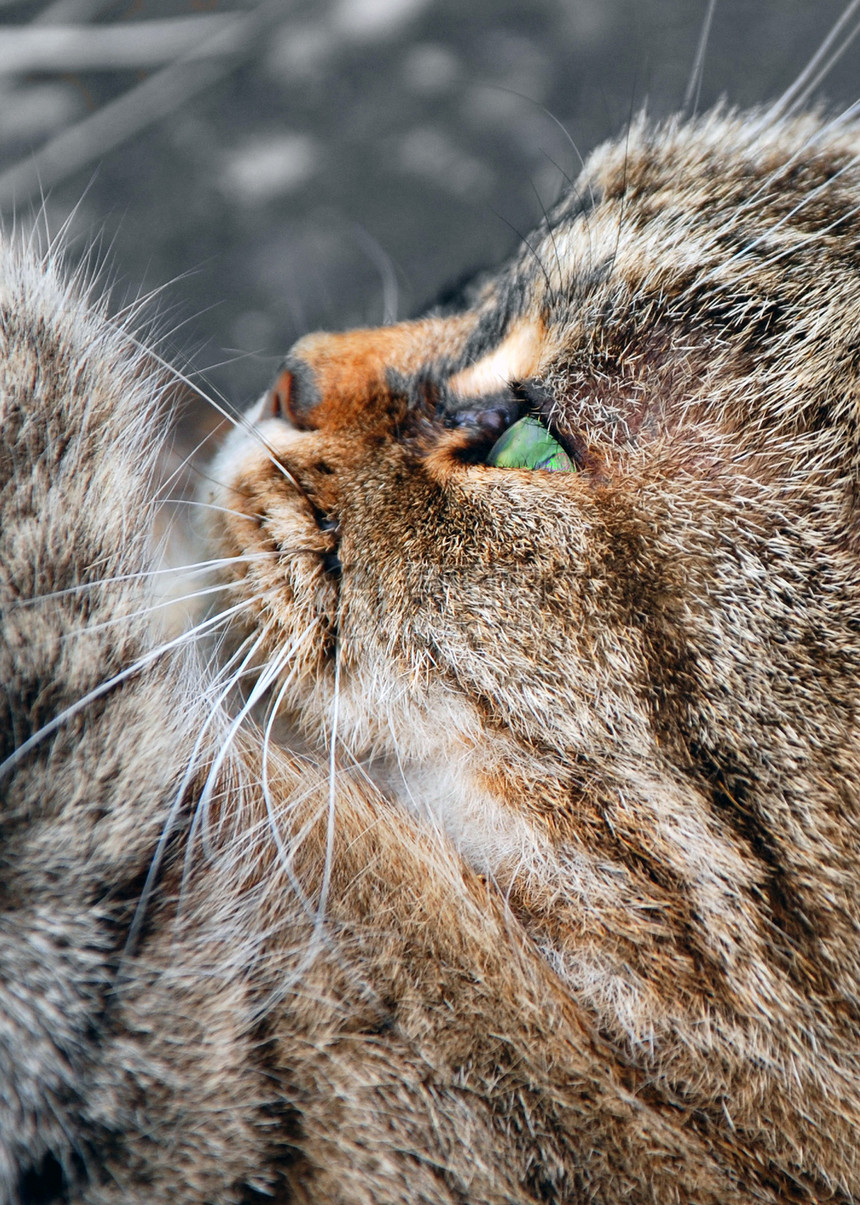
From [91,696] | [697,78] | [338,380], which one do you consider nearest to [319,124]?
[697,78]

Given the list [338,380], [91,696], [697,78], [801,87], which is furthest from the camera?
[697,78]

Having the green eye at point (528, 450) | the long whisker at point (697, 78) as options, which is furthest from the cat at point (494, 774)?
the long whisker at point (697, 78)

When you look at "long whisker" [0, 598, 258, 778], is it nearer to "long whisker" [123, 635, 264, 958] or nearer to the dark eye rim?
"long whisker" [123, 635, 264, 958]

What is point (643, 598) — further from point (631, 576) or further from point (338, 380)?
point (338, 380)

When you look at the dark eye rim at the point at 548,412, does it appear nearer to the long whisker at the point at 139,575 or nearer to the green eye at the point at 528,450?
the green eye at the point at 528,450

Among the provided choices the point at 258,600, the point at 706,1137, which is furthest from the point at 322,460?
the point at 706,1137

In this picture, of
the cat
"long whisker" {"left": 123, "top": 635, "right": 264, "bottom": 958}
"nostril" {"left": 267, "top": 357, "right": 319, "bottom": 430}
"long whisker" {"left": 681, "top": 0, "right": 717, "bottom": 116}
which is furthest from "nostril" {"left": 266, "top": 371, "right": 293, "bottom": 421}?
"long whisker" {"left": 681, "top": 0, "right": 717, "bottom": 116}

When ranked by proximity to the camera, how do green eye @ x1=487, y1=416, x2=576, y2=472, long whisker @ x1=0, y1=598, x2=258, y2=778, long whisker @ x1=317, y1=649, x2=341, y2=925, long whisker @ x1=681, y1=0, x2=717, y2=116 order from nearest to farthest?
long whisker @ x1=0, y1=598, x2=258, y2=778 < long whisker @ x1=317, y1=649, x2=341, y2=925 < green eye @ x1=487, y1=416, x2=576, y2=472 < long whisker @ x1=681, y1=0, x2=717, y2=116

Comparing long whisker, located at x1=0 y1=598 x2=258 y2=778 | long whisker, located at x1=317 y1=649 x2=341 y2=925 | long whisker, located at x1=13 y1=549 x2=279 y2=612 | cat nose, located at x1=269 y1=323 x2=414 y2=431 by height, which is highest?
cat nose, located at x1=269 y1=323 x2=414 y2=431
